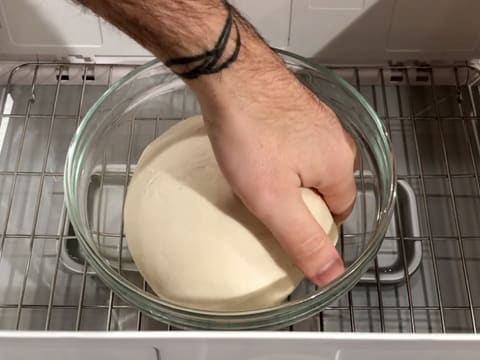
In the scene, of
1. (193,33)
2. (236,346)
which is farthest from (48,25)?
Result: (236,346)

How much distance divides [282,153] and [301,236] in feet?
0.21

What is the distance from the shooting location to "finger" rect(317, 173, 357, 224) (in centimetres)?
51

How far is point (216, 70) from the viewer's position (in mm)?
429

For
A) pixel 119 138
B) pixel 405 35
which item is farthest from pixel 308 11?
pixel 119 138

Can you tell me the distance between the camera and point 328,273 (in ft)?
1.60

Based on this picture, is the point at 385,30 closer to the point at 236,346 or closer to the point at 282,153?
the point at 282,153

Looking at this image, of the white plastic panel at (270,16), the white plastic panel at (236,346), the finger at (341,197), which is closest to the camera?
the white plastic panel at (236,346)

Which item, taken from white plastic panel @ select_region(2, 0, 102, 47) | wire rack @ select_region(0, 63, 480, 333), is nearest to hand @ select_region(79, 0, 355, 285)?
wire rack @ select_region(0, 63, 480, 333)

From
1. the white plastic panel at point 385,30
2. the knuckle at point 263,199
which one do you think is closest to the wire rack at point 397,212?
the white plastic panel at point 385,30

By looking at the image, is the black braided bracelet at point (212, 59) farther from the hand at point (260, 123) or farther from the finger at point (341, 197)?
the finger at point (341, 197)

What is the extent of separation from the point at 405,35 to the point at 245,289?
1.08 feet

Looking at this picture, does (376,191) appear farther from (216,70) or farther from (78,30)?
(78,30)

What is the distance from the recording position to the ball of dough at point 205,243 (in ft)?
1.63

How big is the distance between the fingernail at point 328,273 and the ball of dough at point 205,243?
28 mm
